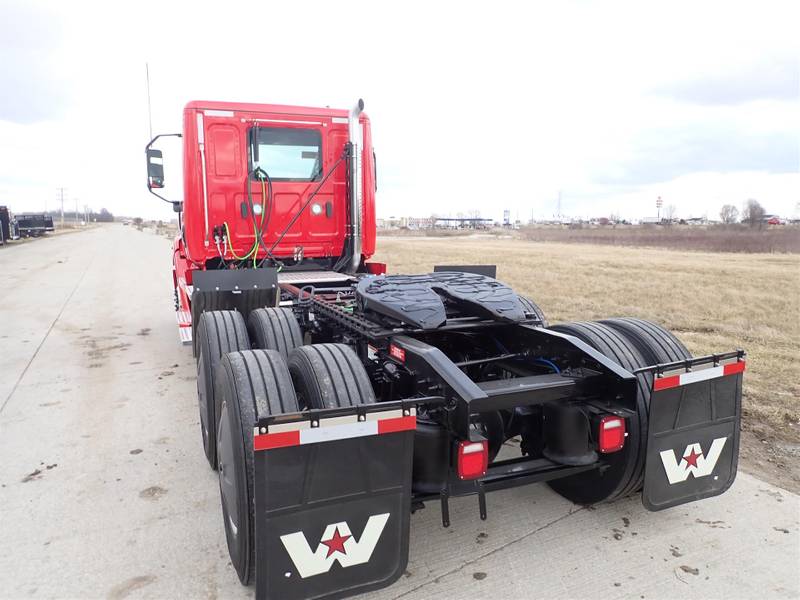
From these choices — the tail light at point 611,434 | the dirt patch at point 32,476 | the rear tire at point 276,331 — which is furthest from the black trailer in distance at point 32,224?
the tail light at point 611,434

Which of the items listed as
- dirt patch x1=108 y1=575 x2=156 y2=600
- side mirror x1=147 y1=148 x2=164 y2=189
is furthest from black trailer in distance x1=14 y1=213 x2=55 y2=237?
dirt patch x1=108 y1=575 x2=156 y2=600

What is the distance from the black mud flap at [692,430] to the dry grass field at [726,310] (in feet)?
3.03

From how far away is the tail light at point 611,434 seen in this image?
9.46ft

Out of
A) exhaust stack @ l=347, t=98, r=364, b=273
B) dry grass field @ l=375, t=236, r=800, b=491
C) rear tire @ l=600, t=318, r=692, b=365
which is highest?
exhaust stack @ l=347, t=98, r=364, b=273

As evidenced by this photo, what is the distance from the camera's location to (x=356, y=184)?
21.6 ft

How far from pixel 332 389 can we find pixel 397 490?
1.90ft

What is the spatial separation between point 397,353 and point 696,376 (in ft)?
5.16

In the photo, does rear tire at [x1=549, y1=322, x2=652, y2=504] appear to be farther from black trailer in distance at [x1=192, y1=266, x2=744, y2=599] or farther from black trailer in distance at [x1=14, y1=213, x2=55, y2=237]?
black trailer in distance at [x1=14, y1=213, x2=55, y2=237]

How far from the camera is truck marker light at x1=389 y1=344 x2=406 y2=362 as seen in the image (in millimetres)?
3161

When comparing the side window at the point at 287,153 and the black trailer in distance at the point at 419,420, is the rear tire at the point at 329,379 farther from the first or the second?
the side window at the point at 287,153

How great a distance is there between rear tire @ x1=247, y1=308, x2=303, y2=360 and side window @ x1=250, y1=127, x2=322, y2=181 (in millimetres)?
2706

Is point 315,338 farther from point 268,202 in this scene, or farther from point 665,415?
point 665,415

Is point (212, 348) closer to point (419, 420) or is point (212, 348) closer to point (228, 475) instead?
point (228, 475)

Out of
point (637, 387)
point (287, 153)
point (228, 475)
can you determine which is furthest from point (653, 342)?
point (287, 153)
